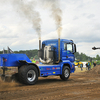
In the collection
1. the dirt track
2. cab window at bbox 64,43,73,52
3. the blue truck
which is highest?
cab window at bbox 64,43,73,52

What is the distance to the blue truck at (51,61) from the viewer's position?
1053cm

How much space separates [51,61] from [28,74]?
315 cm

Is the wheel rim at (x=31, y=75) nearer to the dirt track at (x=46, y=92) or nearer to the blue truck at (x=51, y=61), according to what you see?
the blue truck at (x=51, y=61)

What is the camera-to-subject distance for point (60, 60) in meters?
13.4

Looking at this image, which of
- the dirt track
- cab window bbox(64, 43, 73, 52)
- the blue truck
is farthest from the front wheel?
the dirt track

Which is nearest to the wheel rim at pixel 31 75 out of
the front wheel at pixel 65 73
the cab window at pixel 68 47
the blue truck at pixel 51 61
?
the blue truck at pixel 51 61

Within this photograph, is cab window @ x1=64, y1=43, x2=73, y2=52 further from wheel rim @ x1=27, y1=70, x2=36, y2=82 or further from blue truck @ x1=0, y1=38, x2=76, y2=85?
wheel rim @ x1=27, y1=70, x2=36, y2=82

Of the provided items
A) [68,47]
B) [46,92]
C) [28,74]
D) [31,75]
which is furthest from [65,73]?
[46,92]

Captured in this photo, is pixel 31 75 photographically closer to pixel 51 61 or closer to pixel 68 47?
pixel 51 61

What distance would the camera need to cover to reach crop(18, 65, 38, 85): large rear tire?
33.4ft

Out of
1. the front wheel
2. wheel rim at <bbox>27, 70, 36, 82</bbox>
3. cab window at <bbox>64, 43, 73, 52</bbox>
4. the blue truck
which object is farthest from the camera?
cab window at <bbox>64, 43, 73, 52</bbox>

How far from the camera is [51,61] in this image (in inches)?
525

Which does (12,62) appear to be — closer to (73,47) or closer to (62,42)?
(62,42)

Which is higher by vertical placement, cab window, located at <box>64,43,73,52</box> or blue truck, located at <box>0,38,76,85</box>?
cab window, located at <box>64,43,73,52</box>
